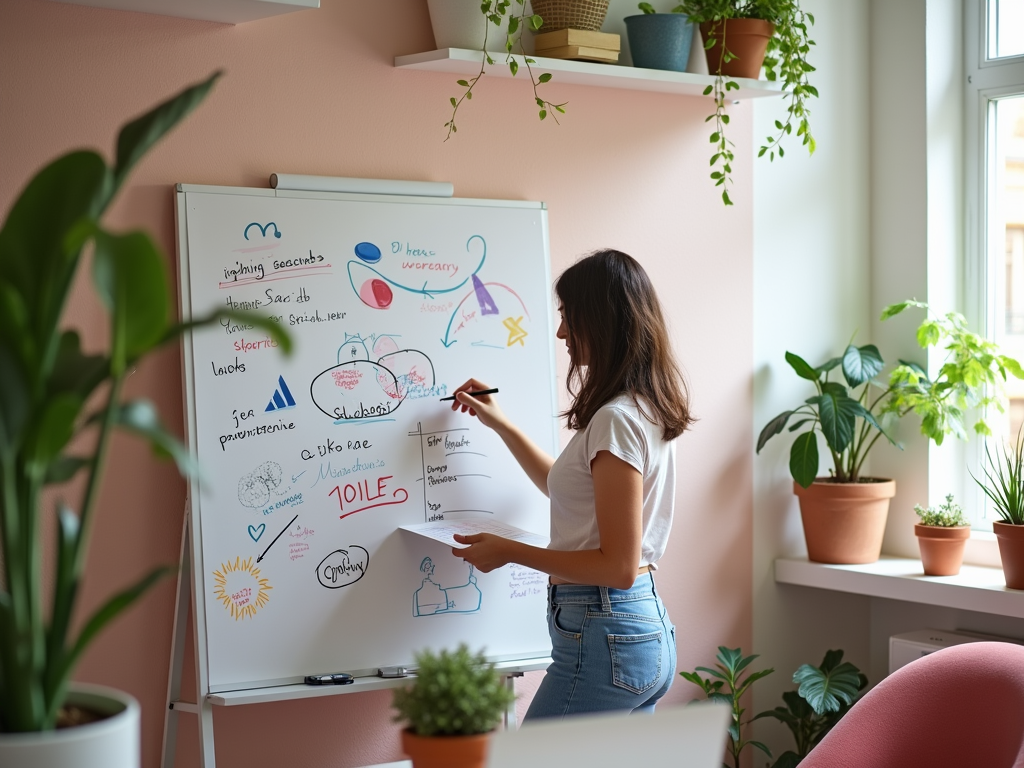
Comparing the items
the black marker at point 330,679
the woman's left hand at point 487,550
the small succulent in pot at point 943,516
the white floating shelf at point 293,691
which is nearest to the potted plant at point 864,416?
the small succulent in pot at point 943,516

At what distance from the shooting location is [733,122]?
10.7ft

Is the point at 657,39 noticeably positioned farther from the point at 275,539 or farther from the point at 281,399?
the point at 275,539

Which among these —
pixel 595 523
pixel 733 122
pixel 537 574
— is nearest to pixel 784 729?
pixel 537 574

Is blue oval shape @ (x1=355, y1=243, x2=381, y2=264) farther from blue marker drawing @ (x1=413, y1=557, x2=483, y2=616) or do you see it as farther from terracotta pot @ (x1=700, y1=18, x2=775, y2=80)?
terracotta pot @ (x1=700, y1=18, x2=775, y2=80)

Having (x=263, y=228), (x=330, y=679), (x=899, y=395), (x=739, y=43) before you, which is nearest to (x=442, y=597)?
(x=330, y=679)

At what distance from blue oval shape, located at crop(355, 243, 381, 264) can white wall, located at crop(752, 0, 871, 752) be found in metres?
1.26

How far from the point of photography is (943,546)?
124 inches

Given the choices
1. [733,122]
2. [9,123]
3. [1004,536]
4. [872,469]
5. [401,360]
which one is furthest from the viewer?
[872,469]

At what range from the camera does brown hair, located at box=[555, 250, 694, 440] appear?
7.39 feet

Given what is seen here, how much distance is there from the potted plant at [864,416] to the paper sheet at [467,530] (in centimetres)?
95

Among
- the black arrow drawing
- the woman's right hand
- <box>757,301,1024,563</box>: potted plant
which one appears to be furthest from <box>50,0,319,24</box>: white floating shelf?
<box>757,301,1024,563</box>: potted plant

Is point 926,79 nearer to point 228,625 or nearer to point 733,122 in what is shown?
point 733,122

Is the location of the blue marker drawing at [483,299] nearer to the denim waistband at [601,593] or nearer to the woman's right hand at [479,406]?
the woman's right hand at [479,406]

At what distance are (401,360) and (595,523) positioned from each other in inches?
25.7
